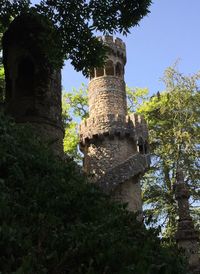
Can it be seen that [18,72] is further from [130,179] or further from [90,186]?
[130,179]

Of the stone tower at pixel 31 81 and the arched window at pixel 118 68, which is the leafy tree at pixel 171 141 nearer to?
the arched window at pixel 118 68

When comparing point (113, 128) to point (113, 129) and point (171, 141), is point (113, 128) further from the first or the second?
point (171, 141)

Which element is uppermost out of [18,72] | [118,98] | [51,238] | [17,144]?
[118,98]

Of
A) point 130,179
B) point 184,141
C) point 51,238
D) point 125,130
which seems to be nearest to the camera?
point 51,238

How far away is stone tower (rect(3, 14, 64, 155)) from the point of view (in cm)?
1177

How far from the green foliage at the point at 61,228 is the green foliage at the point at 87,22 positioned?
5.16 meters

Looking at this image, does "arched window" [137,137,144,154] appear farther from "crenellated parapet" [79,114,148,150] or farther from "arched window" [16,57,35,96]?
"arched window" [16,57,35,96]

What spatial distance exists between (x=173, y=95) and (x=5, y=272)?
25.5 meters

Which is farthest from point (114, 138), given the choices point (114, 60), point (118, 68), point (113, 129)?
point (114, 60)

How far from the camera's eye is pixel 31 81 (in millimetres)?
12422

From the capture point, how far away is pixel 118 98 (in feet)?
83.7

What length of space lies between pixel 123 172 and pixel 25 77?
9.77 meters

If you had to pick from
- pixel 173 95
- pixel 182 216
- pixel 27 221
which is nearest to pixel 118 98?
pixel 173 95

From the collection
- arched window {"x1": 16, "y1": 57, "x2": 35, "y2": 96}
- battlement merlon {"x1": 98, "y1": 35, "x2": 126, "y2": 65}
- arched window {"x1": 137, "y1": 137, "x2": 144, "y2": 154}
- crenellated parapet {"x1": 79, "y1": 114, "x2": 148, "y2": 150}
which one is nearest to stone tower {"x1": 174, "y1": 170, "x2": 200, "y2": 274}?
arched window {"x1": 16, "y1": 57, "x2": 35, "y2": 96}
